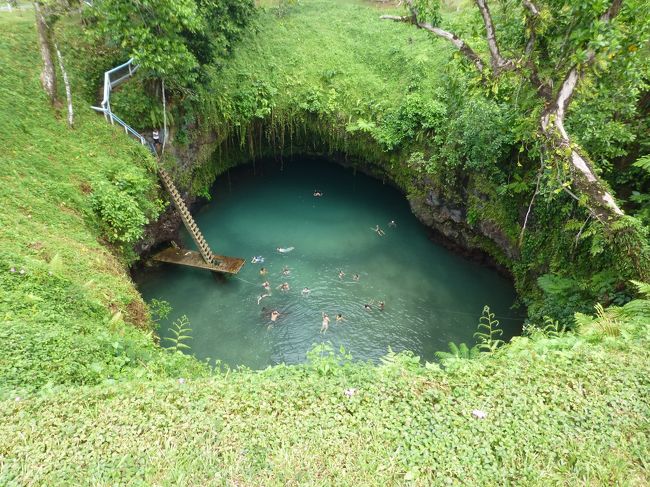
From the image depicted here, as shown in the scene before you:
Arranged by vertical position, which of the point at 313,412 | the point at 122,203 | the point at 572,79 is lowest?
the point at 122,203

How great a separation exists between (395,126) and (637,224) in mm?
11524

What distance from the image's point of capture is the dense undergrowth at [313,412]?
4.63 metres

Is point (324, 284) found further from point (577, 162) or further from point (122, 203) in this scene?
point (577, 162)

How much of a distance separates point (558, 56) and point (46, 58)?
1518cm

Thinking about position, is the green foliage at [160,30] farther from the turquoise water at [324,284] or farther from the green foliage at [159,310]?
the green foliage at [159,310]

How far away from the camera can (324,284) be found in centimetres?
1497

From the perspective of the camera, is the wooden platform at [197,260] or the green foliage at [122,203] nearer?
the green foliage at [122,203]

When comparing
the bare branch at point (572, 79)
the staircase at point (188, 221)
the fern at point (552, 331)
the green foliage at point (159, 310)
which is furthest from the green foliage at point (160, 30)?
the fern at point (552, 331)

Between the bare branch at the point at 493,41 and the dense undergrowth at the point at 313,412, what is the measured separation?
18.7 feet

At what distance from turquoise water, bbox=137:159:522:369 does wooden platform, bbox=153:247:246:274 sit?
0.53 metres

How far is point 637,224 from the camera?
8055mm

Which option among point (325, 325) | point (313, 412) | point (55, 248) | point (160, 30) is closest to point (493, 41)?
point (313, 412)

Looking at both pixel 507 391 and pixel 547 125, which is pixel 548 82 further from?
pixel 507 391

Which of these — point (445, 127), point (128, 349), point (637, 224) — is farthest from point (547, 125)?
point (128, 349)
